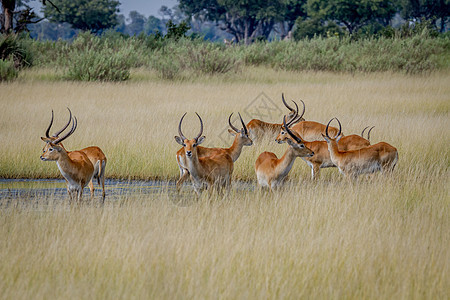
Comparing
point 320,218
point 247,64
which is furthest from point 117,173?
point 247,64

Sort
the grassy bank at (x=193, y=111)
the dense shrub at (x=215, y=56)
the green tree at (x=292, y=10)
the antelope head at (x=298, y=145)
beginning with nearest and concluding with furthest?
the antelope head at (x=298, y=145) < the grassy bank at (x=193, y=111) < the dense shrub at (x=215, y=56) < the green tree at (x=292, y=10)

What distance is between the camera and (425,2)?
4828 centimetres

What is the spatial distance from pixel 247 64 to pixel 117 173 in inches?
632

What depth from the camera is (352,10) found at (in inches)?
1713

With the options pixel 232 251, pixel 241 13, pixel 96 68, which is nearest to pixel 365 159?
pixel 232 251

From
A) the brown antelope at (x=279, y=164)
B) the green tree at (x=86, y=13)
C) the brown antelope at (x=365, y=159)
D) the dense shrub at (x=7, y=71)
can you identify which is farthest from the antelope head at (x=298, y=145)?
the green tree at (x=86, y=13)

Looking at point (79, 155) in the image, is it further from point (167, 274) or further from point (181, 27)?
point (181, 27)

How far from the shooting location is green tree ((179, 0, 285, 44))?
152 ft

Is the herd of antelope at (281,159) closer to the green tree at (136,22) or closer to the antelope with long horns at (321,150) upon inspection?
the antelope with long horns at (321,150)

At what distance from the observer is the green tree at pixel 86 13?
50947 millimetres

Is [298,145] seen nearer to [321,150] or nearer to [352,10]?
[321,150]

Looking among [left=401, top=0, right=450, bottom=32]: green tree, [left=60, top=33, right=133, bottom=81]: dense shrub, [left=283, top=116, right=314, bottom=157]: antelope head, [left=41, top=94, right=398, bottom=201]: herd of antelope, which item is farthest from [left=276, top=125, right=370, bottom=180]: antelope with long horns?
[left=401, top=0, right=450, bottom=32]: green tree

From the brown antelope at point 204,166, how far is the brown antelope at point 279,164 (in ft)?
1.27

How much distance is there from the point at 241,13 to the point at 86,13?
1393 cm
